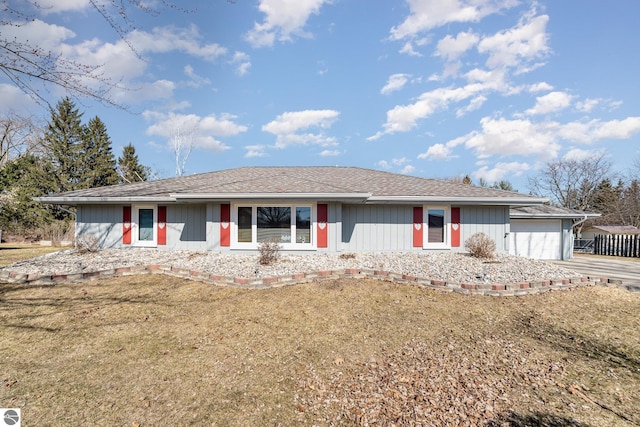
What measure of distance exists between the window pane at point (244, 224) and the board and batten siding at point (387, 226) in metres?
3.62

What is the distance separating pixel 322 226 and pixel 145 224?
24.4 ft

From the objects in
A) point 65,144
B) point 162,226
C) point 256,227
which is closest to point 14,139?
point 65,144

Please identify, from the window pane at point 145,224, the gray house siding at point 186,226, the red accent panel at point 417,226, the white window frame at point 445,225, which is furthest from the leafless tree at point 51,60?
the white window frame at point 445,225

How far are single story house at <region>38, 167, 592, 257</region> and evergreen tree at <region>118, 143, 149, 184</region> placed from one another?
23.7m

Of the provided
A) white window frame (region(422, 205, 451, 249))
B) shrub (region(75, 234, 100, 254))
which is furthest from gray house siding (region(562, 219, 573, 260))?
shrub (region(75, 234, 100, 254))

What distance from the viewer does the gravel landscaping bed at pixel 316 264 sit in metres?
7.45

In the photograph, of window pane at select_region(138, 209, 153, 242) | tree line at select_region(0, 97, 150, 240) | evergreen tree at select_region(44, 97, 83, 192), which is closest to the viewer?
window pane at select_region(138, 209, 153, 242)

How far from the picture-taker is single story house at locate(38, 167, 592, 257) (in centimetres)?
1005

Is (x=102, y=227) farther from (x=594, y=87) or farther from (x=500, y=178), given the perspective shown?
(x=500, y=178)

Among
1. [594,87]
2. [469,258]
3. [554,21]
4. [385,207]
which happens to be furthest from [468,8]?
[469,258]

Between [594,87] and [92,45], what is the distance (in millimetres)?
15060

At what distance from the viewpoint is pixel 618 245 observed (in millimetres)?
16891

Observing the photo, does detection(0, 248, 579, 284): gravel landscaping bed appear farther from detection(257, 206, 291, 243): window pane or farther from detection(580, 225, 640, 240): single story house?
detection(580, 225, 640, 240): single story house

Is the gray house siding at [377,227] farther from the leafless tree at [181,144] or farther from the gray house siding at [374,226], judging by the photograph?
the leafless tree at [181,144]
